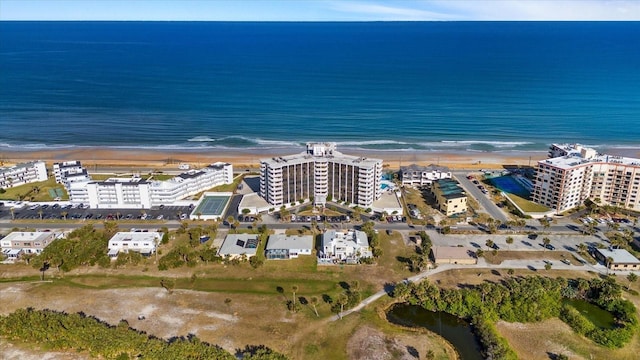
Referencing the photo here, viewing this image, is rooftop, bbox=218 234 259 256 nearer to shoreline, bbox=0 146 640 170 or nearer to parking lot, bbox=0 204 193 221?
parking lot, bbox=0 204 193 221

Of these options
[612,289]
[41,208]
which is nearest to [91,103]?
[41,208]

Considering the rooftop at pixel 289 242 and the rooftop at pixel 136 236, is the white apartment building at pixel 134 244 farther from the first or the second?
the rooftop at pixel 289 242

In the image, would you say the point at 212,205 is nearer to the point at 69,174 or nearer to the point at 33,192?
the point at 69,174

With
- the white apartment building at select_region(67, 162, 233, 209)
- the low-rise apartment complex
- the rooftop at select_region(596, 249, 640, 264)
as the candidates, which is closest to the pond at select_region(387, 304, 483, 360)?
the rooftop at select_region(596, 249, 640, 264)

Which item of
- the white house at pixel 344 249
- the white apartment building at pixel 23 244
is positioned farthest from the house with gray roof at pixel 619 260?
the white apartment building at pixel 23 244

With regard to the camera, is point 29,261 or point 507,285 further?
point 29,261

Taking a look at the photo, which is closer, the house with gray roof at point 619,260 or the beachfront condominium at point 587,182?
the house with gray roof at point 619,260

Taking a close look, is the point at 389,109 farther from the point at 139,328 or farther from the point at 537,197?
the point at 139,328
